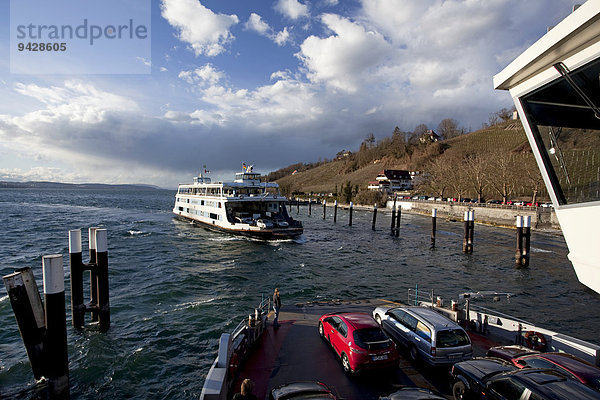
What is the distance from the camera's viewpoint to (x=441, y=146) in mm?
163375

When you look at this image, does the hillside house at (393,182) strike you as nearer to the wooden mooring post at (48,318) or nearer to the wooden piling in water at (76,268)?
the wooden piling in water at (76,268)

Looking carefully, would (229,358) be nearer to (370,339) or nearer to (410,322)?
(370,339)

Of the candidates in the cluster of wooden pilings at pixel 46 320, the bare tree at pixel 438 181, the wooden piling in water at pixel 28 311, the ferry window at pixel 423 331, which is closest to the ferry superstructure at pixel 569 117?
the ferry window at pixel 423 331

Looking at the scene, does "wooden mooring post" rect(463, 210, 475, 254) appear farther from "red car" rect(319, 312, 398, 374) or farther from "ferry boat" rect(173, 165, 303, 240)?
"red car" rect(319, 312, 398, 374)

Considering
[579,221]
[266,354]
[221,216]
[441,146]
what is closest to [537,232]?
[221,216]

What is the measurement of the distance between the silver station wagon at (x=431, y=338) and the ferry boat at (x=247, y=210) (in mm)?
26339

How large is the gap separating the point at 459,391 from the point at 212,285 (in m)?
17.0

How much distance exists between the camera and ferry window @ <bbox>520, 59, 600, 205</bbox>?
22.3 ft

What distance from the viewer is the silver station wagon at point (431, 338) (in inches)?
335

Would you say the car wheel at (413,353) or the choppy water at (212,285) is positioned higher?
the car wheel at (413,353)

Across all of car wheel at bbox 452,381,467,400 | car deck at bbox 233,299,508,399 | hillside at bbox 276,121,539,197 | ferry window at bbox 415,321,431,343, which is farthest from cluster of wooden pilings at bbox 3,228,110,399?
hillside at bbox 276,121,539,197

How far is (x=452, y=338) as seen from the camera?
28.6ft

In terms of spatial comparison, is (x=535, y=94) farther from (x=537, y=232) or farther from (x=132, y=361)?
(x=537, y=232)

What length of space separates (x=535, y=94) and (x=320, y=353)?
30.5ft
